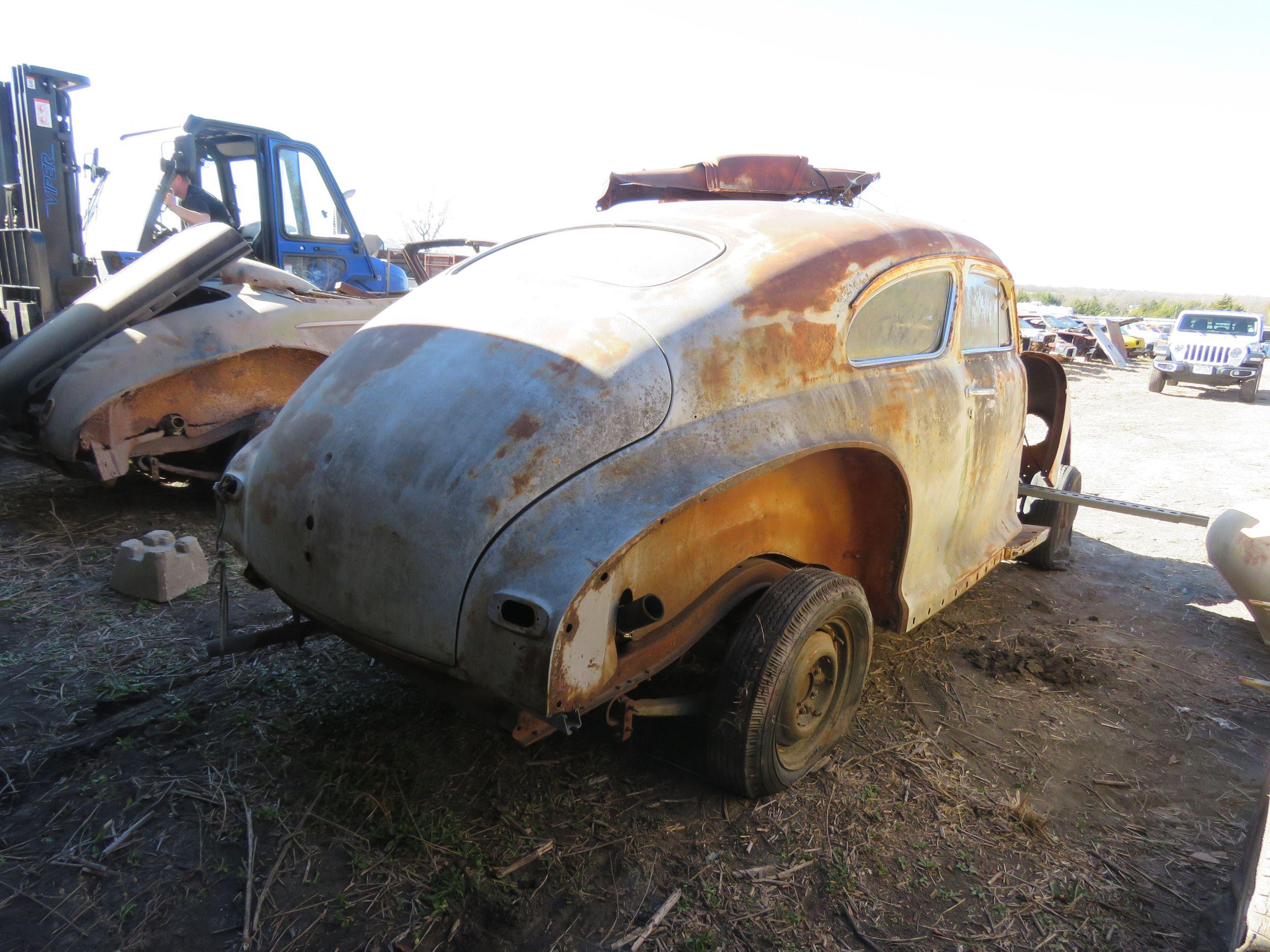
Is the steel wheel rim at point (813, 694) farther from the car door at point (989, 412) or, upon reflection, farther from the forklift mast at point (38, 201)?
the forklift mast at point (38, 201)

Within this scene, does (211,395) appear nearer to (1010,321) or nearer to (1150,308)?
(1010,321)

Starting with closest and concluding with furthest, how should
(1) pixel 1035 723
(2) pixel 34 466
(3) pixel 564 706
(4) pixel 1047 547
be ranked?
(3) pixel 564 706 → (1) pixel 1035 723 → (4) pixel 1047 547 → (2) pixel 34 466

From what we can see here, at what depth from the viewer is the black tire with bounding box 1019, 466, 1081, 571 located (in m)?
5.28

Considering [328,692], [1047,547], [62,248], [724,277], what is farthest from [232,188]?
[1047,547]

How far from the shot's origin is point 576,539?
2.02m

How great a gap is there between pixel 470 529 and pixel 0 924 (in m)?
1.56

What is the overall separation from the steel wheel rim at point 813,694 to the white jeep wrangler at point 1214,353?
1861 cm

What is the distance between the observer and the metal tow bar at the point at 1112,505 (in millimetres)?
4738

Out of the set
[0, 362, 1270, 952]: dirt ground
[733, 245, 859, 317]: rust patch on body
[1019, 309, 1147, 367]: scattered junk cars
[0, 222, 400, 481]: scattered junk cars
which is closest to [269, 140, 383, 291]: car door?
[0, 222, 400, 481]: scattered junk cars

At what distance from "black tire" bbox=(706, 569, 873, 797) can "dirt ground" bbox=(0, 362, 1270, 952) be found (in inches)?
6.1

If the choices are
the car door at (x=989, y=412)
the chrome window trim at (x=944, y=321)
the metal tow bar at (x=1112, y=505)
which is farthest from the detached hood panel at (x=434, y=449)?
the metal tow bar at (x=1112, y=505)

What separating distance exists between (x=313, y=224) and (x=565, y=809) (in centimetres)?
633

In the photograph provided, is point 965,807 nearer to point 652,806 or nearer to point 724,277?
point 652,806

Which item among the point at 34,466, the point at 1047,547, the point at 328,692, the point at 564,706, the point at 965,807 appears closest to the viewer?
the point at 564,706
